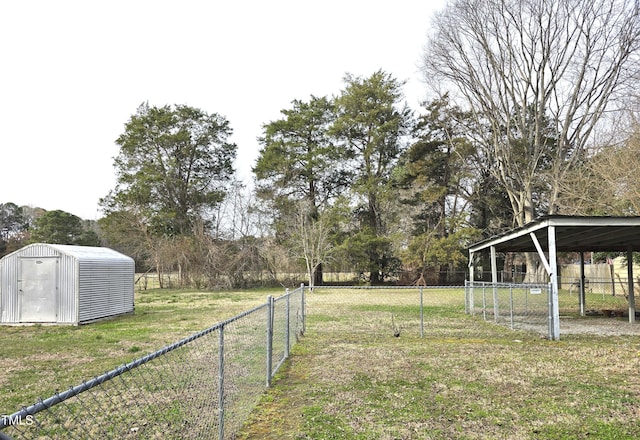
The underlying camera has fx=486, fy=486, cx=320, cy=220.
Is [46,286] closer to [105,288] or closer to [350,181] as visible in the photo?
[105,288]

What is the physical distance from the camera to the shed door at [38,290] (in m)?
13.1

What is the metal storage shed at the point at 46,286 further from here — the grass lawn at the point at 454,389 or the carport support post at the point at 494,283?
the carport support post at the point at 494,283

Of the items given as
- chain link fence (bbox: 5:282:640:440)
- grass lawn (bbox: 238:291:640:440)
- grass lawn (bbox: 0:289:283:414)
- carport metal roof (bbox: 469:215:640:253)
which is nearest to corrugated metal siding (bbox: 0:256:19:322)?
grass lawn (bbox: 0:289:283:414)

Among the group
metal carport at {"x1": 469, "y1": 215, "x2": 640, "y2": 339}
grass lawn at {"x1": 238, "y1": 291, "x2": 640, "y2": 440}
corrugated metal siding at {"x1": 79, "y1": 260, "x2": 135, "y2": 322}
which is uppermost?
metal carport at {"x1": 469, "y1": 215, "x2": 640, "y2": 339}

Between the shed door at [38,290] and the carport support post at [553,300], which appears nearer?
the carport support post at [553,300]

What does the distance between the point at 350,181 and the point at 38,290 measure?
79.7 ft

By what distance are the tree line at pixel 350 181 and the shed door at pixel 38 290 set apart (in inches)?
630

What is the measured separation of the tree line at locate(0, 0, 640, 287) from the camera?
27.0 m

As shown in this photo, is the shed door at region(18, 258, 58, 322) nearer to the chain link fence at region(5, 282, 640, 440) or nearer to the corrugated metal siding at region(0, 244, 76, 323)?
the corrugated metal siding at region(0, 244, 76, 323)

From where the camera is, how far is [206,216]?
3572cm

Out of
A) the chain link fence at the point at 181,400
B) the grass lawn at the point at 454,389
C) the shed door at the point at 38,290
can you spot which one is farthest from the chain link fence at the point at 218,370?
the shed door at the point at 38,290

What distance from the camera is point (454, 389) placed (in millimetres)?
6230

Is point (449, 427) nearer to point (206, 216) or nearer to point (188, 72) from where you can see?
point (188, 72)

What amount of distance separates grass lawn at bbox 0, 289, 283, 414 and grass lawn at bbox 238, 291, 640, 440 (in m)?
2.88
